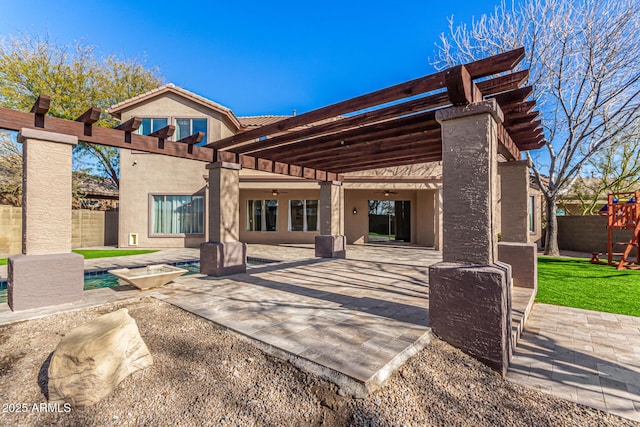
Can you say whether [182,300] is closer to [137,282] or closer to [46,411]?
[137,282]

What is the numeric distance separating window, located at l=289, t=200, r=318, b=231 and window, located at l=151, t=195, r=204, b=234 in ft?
15.0

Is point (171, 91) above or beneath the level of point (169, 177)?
above

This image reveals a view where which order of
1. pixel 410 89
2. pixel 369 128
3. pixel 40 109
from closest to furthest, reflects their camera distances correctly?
pixel 410 89 → pixel 40 109 → pixel 369 128

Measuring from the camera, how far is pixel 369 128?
562cm

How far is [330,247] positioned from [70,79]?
705 inches

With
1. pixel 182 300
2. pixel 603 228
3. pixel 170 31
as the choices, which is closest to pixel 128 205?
pixel 170 31

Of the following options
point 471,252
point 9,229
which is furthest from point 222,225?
point 9,229

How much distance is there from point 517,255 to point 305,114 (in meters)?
4.99

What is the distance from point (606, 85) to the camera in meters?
11.2

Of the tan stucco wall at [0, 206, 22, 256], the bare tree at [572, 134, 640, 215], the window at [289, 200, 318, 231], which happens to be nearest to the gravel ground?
Answer: the tan stucco wall at [0, 206, 22, 256]

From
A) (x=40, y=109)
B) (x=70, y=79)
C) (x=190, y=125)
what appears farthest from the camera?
(x=70, y=79)

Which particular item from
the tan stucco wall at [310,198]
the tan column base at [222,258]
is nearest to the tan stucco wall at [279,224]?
the tan stucco wall at [310,198]

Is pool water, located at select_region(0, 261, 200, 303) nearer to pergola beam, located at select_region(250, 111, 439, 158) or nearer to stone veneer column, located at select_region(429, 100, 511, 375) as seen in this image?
pergola beam, located at select_region(250, 111, 439, 158)

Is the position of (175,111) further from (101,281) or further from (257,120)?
(101,281)
